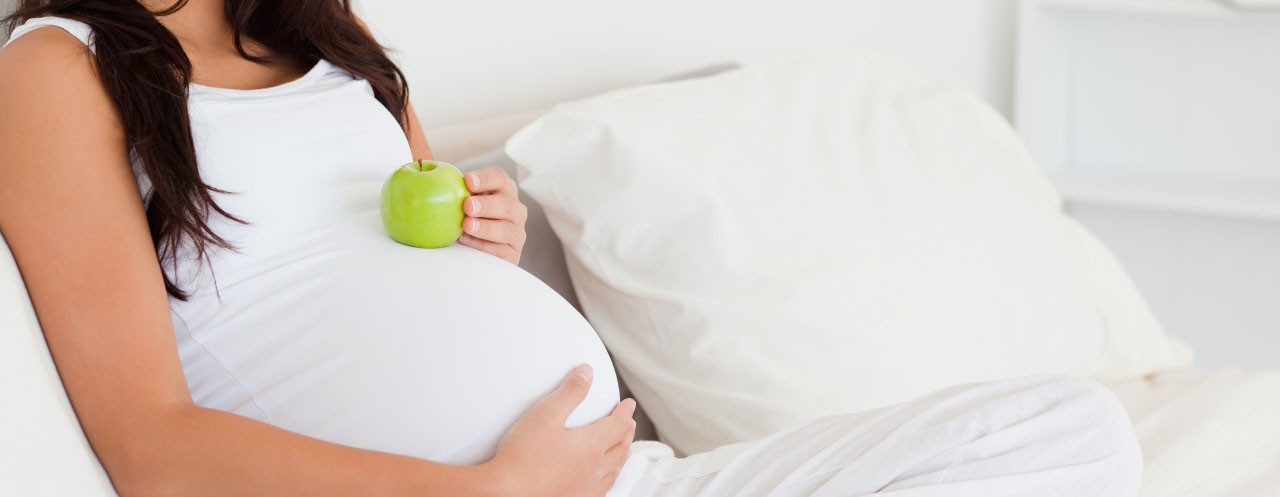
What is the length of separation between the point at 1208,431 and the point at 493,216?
82 centimetres

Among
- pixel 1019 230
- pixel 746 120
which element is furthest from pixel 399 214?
pixel 1019 230

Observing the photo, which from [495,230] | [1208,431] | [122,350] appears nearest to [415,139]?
[495,230]

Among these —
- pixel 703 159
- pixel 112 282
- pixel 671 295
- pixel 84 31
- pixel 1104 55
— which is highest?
pixel 84 31

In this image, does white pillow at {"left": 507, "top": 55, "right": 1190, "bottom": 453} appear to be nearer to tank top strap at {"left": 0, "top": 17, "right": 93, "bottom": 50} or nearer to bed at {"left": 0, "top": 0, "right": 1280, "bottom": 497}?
bed at {"left": 0, "top": 0, "right": 1280, "bottom": 497}

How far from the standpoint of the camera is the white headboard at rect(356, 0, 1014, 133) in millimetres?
1659

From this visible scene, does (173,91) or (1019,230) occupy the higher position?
(173,91)

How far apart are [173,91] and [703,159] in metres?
0.58

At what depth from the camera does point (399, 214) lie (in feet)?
3.44

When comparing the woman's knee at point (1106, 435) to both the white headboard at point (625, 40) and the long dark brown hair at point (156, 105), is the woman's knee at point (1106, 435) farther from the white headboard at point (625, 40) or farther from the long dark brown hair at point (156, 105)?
the white headboard at point (625, 40)

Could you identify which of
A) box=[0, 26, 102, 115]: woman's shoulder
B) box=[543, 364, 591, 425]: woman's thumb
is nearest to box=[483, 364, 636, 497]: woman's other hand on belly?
box=[543, 364, 591, 425]: woman's thumb

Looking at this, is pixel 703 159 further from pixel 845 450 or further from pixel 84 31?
pixel 84 31

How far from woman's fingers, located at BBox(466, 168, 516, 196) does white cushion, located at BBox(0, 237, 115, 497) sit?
36 cm

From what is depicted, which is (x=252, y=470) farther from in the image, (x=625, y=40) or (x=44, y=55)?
(x=625, y=40)

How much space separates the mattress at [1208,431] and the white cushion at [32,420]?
943 mm
